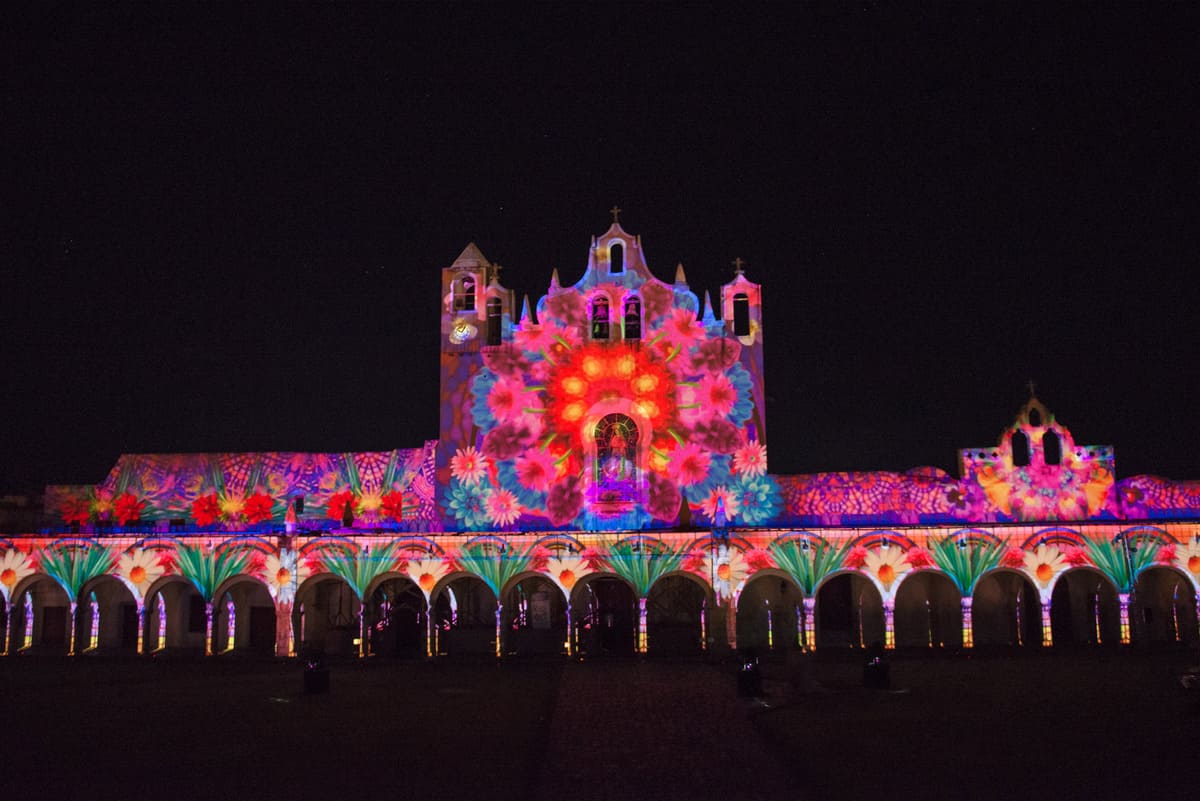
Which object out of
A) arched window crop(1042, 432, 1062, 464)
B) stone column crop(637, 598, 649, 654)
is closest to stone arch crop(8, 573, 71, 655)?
stone column crop(637, 598, 649, 654)

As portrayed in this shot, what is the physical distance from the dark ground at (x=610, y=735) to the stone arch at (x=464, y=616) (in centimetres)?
630

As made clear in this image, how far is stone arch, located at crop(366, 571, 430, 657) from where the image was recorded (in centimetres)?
3194

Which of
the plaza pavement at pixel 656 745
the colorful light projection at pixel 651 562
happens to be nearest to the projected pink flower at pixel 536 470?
the colorful light projection at pixel 651 562

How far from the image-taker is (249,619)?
34.7m

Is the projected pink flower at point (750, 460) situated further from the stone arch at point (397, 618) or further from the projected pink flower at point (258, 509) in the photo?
the projected pink flower at point (258, 509)

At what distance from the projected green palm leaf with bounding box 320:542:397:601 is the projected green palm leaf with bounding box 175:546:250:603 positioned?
2.54 metres

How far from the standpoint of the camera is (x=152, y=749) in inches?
605

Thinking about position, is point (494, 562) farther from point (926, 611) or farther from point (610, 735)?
point (610, 735)

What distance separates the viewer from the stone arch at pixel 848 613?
107 feet

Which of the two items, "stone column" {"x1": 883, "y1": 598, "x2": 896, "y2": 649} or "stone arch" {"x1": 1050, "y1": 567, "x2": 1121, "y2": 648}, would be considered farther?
"stone arch" {"x1": 1050, "y1": 567, "x2": 1121, "y2": 648}

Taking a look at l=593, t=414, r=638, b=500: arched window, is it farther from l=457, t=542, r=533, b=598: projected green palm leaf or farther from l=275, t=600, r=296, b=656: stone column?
l=275, t=600, r=296, b=656: stone column

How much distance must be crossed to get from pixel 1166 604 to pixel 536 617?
18498 mm

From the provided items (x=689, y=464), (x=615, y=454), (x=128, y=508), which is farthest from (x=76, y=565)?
(x=689, y=464)

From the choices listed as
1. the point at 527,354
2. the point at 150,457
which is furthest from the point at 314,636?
the point at 527,354
